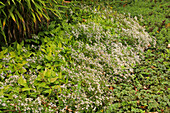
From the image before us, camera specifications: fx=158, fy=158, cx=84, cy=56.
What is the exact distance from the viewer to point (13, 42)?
352cm

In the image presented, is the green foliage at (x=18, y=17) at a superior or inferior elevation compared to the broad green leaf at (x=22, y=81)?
superior

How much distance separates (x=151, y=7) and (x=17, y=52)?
20.9 feet

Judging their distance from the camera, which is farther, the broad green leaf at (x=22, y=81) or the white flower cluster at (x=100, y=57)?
the white flower cluster at (x=100, y=57)

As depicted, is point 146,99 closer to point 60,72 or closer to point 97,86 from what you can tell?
point 97,86

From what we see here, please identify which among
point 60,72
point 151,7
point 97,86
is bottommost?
point 97,86

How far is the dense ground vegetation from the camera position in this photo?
2859 mm

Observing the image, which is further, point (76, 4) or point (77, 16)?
point (76, 4)

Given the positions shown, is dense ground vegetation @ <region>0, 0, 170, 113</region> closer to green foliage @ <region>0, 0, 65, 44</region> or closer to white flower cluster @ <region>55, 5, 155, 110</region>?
white flower cluster @ <region>55, 5, 155, 110</region>

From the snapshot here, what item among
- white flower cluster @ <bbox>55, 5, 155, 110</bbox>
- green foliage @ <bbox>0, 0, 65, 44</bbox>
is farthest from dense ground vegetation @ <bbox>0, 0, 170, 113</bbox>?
green foliage @ <bbox>0, 0, 65, 44</bbox>

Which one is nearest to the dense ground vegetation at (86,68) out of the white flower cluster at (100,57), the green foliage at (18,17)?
the white flower cluster at (100,57)

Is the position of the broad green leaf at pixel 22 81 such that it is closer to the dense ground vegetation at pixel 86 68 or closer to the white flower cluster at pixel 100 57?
the dense ground vegetation at pixel 86 68

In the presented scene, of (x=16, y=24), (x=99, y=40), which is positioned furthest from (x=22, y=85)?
(x=99, y=40)

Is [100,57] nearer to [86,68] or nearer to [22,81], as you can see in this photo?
[86,68]

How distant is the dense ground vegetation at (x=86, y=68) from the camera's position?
2.86 m
